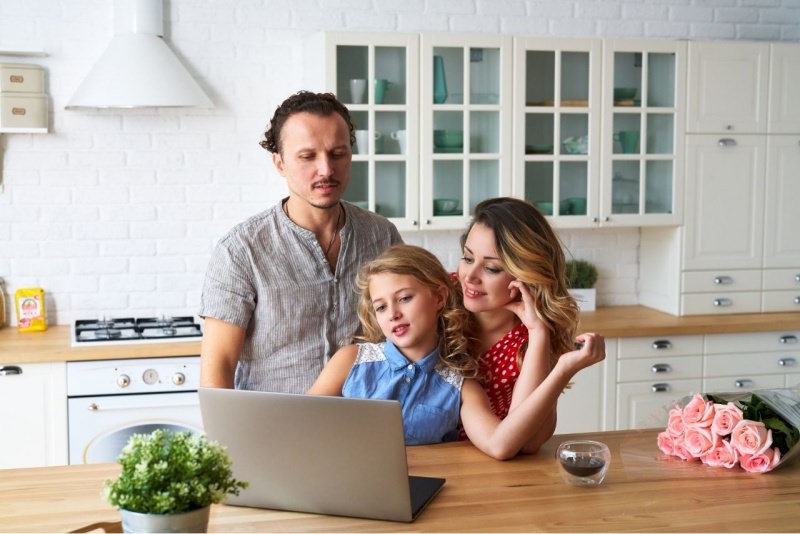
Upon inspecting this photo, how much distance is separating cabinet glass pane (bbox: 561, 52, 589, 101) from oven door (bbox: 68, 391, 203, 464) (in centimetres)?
215

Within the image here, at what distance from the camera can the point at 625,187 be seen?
4516 millimetres

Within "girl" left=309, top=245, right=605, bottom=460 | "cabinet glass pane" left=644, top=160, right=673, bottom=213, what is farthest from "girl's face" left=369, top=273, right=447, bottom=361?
"cabinet glass pane" left=644, top=160, right=673, bottom=213

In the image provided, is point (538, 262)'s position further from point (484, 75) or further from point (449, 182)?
point (484, 75)

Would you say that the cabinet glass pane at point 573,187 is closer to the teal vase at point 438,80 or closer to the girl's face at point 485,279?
the teal vase at point 438,80

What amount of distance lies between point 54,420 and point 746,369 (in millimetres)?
2973

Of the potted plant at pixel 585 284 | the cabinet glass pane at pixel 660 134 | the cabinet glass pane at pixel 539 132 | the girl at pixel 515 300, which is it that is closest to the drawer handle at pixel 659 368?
the potted plant at pixel 585 284

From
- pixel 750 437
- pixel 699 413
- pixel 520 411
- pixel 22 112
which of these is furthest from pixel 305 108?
pixel 22 112

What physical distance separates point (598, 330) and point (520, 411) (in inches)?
86.4

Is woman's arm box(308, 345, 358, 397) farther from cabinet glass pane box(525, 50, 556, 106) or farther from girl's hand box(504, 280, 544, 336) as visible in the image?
cabinet glass pane box(525, 50, 556, 106)

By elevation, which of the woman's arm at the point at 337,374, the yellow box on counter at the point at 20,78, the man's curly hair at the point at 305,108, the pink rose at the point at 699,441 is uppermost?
the yellow box on counter at the point at 20,78

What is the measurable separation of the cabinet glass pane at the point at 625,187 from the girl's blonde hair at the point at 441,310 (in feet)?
7.53

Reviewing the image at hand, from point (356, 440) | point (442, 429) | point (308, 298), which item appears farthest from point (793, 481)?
point (308, 298)

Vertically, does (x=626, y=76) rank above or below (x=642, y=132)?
above

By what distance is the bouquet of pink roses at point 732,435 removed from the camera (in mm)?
2082
